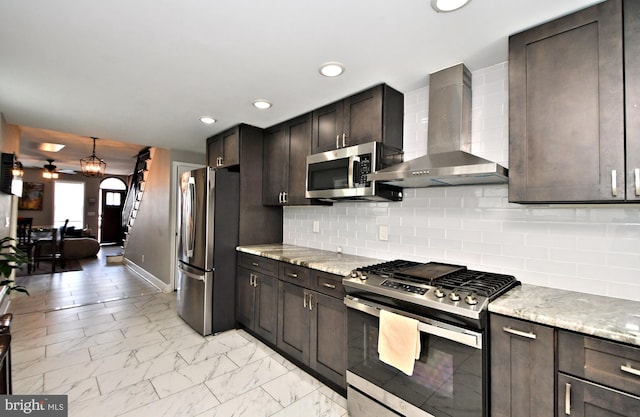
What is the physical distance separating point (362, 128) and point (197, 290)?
246 cm

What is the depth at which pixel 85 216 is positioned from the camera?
1016 centimetres

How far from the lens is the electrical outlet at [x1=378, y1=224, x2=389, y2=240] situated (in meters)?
2.60

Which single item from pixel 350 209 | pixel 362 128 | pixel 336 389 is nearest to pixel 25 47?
pixel 362 128

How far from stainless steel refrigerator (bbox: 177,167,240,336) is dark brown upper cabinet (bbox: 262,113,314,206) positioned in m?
0.39

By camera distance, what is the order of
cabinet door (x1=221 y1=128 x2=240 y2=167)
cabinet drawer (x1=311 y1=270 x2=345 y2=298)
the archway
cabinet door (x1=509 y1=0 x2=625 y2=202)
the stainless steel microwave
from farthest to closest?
the archway, cabinet door (x1=221 y1=128 x2=240 y2=167), the stainless steel microwave, cabinet drawer (x1=311 y1=270 x2=345 y2=298), cabinet door (x1=509 y1=0 x2=625 y2=202)

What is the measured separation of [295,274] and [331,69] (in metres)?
1.64

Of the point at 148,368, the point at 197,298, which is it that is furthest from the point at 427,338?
the point at 197,298

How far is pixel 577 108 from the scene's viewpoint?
1.47 metres

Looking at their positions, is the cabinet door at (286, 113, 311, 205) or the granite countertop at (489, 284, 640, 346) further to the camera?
the cabinet door at (286, 113, 311, 205)

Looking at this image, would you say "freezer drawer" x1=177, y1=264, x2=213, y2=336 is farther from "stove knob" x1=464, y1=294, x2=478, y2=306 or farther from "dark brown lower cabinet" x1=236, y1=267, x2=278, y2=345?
"stove knob" x1=464, y1=294, x2=478, y2=306

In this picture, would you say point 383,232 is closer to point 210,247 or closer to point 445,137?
point 445,137

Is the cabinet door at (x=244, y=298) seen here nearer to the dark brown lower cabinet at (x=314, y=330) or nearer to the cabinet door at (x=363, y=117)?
the dark brown lower cabinet at (x=314, y=330)

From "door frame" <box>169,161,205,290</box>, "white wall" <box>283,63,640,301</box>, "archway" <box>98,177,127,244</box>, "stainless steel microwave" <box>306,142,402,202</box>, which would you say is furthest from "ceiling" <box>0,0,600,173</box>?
"archway" <box>98,177,127,244</box>

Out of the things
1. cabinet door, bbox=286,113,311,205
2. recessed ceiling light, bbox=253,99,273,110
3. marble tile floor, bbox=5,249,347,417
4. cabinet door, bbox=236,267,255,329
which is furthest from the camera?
cabinet door, bbox=236,267,255,329
